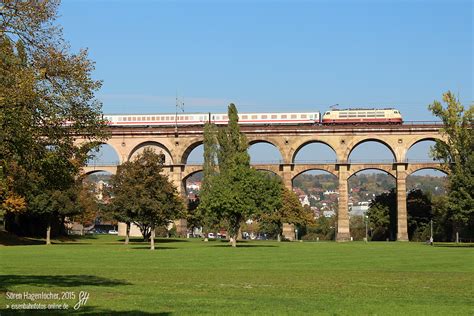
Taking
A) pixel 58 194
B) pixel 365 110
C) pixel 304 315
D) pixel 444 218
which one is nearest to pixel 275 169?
pixel 365 110

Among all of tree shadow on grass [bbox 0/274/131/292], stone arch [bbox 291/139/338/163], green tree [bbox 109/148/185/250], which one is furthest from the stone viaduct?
tree shadow on grass [bbox 0/274/131/292]

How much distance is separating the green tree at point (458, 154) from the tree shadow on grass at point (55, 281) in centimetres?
4196

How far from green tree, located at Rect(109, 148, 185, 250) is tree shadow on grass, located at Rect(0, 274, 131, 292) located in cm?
3355

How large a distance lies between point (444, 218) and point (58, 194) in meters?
41.6

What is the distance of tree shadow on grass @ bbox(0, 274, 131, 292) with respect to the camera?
71.6 feet

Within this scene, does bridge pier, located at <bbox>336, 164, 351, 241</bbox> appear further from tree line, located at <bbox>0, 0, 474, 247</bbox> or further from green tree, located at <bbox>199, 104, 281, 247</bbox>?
green tree, located at <bbox>199, 104, 281, 247</bbox>

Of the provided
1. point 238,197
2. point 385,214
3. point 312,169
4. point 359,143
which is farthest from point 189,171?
point 238,197

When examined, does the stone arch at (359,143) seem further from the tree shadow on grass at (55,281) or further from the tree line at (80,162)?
the tree shadow on grass at (55,281)

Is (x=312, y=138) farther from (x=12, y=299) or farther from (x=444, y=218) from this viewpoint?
(x=12, y=299)

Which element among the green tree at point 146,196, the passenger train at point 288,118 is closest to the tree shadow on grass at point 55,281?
the green tree at point 146,196

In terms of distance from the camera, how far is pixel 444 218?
81.9 meters

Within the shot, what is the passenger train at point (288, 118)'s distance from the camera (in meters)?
95.2

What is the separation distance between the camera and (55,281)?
2316 cm

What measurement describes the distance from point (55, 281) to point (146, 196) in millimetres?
38424
